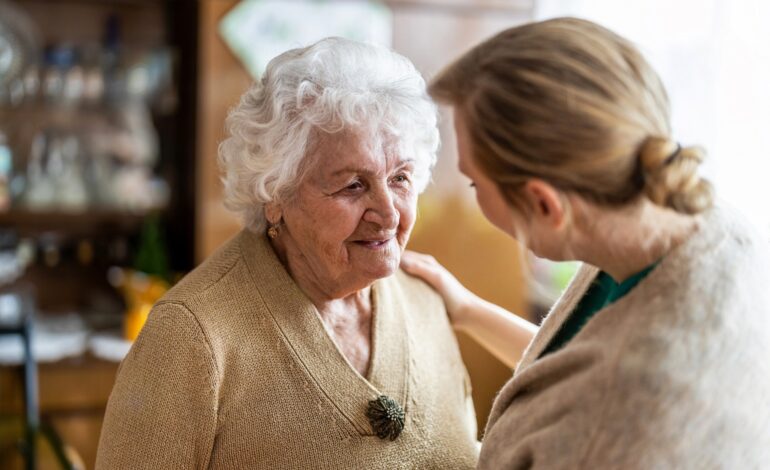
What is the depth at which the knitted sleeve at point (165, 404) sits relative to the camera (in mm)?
1244

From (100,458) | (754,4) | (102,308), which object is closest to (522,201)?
(100,458)

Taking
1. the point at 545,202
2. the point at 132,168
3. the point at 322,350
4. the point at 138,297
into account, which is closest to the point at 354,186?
the point at 322,350

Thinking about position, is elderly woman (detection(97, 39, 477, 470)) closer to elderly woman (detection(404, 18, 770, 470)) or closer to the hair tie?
elderly woman (detection(404, 18, 770, 470))

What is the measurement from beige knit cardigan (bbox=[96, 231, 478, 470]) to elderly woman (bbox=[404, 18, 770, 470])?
46cm

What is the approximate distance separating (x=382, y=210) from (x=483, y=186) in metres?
0.46

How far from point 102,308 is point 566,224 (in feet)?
9.56

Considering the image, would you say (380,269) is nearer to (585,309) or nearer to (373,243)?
(373,243)

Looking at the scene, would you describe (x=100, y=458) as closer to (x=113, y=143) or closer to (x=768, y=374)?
(x=768, y=374)

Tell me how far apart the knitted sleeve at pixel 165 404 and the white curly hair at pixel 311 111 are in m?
0.28

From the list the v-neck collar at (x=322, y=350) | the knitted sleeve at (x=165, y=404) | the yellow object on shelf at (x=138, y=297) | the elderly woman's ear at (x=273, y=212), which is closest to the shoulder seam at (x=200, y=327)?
the knitted sleeve at (x=165, y=404)

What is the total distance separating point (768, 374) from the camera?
2.91 ft

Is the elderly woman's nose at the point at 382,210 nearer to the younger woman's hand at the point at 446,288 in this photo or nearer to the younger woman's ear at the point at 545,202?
the younger woman's hand at the point at 446,288

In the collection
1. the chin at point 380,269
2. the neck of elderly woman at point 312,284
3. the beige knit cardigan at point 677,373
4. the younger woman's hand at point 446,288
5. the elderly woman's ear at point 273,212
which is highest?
the beige knit cardigan at point 677,373

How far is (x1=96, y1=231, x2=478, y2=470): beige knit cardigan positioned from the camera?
126 centimetres
